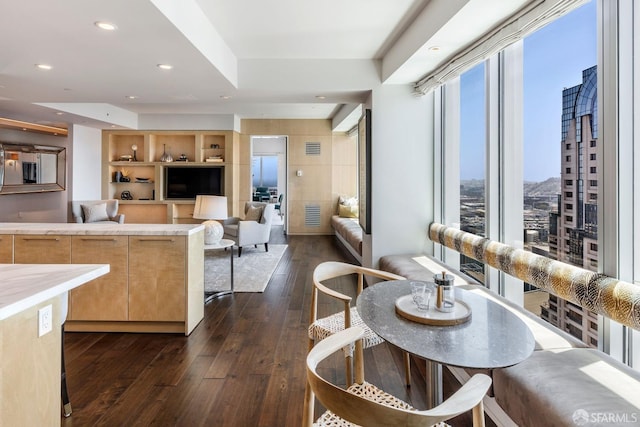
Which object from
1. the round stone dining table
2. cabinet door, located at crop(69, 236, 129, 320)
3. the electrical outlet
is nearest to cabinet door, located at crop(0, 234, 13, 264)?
cabinet door, located at crop(69, 236, 129, 320)

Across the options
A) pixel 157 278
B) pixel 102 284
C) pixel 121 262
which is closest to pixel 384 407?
pixel 157 278

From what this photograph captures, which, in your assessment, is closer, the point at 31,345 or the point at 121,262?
the point at 31,345

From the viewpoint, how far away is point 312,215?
28.8ft

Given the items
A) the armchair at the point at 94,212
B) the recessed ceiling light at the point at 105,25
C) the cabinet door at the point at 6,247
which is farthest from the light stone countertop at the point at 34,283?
the armchair at the point at 94,212

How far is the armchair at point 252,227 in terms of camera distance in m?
6.02

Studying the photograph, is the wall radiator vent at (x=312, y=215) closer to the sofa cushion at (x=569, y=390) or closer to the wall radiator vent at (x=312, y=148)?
the wall radiator vent at (x=312, y=148)

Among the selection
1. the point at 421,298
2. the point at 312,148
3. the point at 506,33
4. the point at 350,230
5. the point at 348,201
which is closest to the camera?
the point at 421,298

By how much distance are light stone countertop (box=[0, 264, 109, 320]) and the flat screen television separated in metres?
6.46

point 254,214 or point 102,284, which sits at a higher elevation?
point 254,214

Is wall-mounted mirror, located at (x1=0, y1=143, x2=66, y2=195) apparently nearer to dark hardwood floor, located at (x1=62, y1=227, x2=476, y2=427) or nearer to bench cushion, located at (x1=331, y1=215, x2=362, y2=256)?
dark hardwood floor, located at (x1=62, y1=227, x2=476, y2=427)

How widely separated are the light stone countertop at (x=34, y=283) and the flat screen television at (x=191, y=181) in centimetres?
646

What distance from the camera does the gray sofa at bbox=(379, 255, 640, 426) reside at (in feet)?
4.13

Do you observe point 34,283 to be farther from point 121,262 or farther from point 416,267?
point 416,267

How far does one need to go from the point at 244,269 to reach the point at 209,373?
2.89 m
